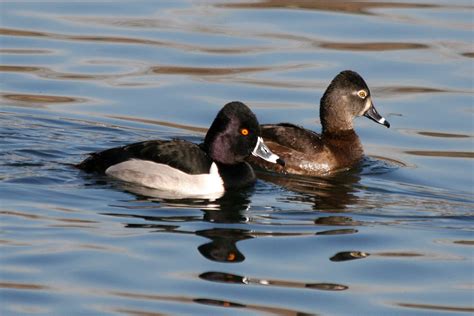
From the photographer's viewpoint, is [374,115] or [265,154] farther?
[374,115]

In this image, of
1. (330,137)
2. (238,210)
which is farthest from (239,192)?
(330,137)

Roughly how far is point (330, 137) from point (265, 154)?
167 centimetres

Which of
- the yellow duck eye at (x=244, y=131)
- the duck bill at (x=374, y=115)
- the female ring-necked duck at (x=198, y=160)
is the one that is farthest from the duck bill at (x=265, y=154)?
the duck bill at (x=374, y=115)

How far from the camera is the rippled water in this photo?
33.0 feet

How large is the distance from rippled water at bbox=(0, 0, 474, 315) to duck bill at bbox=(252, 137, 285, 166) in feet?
0.95

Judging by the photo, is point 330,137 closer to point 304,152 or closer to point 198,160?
point 304,152

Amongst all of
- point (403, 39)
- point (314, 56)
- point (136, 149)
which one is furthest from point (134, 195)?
point (403, 39)

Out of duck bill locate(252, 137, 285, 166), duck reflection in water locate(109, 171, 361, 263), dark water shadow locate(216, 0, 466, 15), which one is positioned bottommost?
duck reflection in water locate(109, 171, 361, 263)

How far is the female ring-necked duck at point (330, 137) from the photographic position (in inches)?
579

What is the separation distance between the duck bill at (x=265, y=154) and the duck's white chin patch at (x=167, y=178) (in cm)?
62

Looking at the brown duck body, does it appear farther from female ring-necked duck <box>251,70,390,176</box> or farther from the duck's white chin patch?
the duck's white chin patch

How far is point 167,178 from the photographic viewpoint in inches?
520

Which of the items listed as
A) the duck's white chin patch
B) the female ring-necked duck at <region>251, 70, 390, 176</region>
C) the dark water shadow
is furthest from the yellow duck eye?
the dark water shadow

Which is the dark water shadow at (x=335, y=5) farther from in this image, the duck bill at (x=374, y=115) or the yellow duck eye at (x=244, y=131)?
the yellow duck eye at (x=244, y=131)
